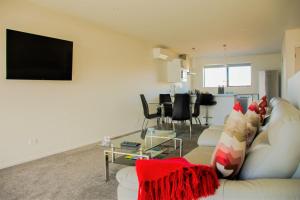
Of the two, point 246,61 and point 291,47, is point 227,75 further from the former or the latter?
point 291,47

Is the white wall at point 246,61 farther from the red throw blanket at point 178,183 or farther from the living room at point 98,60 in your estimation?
the red throw blanket at point 178,183

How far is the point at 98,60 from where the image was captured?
5.19 m

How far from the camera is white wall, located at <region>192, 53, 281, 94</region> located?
9.34 m

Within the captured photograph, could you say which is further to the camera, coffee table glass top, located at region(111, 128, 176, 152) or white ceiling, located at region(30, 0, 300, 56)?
white ceiling, located at region(30, 0, 300, 56)

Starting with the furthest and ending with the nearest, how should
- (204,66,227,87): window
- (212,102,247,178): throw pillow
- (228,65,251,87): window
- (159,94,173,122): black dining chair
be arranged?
(204,66,227,87): window
(228,65,251,87): window
(159,94,173,122): black dining chair
(212,102,247,178): throw pillow

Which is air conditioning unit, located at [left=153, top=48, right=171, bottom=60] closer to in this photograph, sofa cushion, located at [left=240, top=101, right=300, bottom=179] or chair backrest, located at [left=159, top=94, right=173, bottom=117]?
chair backrest, located at [left=159, top=94, right=173, bottom=117]

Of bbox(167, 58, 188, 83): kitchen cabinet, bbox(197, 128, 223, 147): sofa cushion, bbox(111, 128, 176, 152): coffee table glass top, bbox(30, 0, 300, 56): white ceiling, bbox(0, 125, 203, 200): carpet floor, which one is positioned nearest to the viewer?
bbox(0, 125, 203, 200): carpet floor

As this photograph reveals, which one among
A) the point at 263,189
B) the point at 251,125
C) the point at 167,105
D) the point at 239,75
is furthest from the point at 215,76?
the point at 263,189

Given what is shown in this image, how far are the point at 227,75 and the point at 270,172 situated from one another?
30.7 ft

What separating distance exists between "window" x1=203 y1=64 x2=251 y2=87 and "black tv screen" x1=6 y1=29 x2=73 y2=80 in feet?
23.7

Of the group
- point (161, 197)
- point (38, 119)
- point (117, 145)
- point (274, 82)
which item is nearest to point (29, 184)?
point (117, 145)

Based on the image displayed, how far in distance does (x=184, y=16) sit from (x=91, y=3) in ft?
5.69

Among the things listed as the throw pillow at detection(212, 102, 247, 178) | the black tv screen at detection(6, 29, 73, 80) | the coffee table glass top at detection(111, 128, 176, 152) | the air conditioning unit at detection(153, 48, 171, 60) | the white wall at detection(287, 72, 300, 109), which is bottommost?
the coffee table glass top at detection(111, 128, 176, 152)

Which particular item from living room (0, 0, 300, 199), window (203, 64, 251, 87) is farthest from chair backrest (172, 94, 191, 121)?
window (203, 64, 251, 87)
